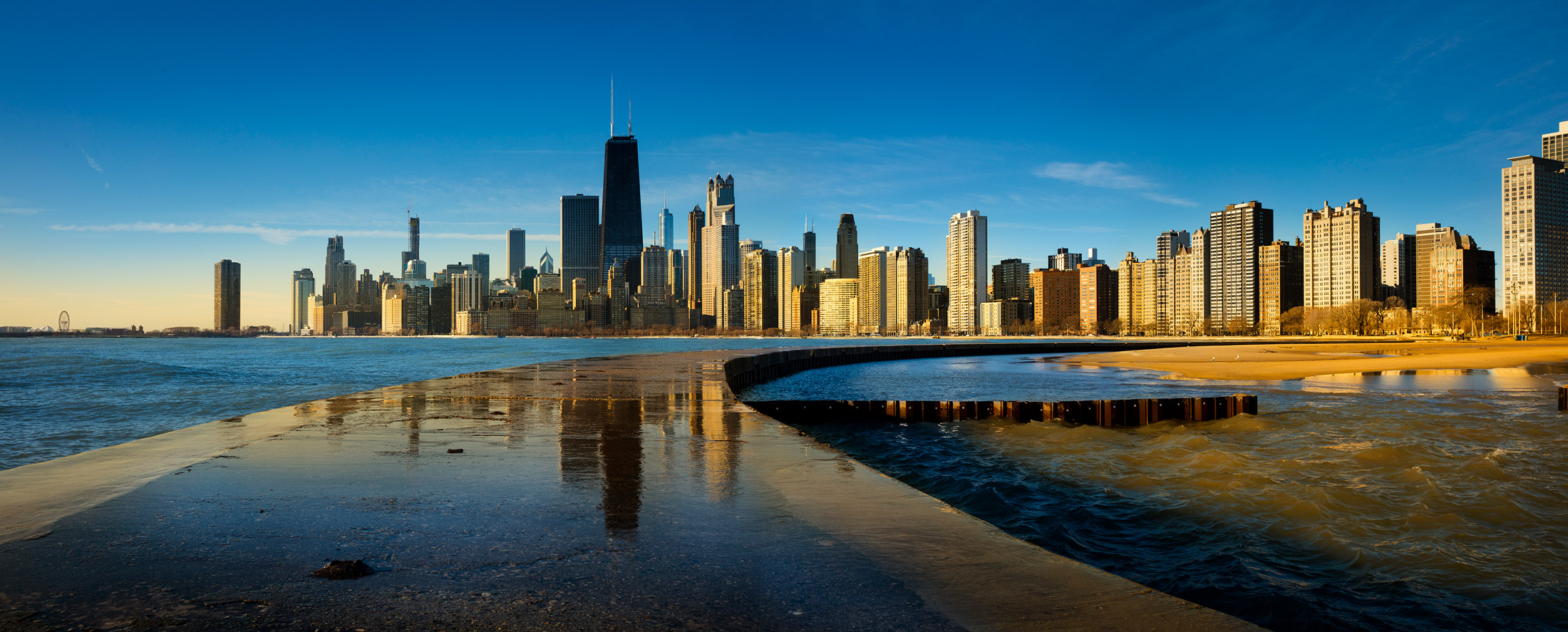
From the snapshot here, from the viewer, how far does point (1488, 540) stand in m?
10.3

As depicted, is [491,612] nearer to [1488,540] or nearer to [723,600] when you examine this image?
[723,600]

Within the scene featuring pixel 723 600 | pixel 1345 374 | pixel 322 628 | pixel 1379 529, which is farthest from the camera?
pixel 1345 374

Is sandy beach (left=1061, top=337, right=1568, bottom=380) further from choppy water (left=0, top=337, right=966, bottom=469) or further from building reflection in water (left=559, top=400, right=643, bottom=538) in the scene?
choppy water (left=0, top=337, right=966, bottom=469)

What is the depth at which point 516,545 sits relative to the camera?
609cm

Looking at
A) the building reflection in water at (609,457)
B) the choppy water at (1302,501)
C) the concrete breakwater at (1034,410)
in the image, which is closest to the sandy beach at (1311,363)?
the choppy water at (1302,501)

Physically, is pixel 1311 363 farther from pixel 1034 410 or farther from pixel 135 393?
pixel 135 393

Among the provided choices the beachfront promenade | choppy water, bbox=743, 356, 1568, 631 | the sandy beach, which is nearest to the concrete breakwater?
choppy water, bbox=743, 356, 1568, 631

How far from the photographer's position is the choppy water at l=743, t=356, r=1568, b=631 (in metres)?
8.42

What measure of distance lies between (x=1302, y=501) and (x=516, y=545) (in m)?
12.0

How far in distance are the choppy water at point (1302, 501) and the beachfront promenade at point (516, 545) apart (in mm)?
3910

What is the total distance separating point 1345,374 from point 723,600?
51099 millimetres

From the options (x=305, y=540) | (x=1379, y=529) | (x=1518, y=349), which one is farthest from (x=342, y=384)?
(x=1518, y=349)

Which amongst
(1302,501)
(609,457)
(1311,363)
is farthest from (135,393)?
(1311,363)

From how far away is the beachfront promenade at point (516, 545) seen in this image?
455 centimetres
